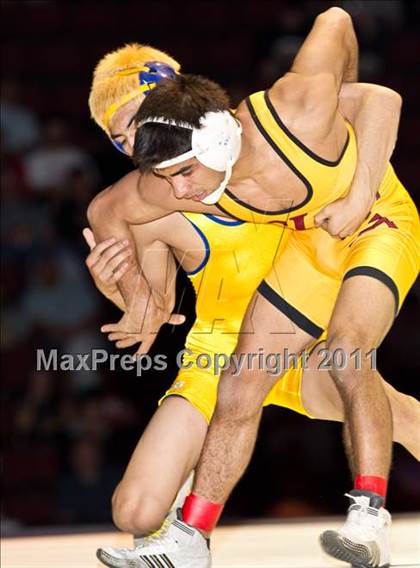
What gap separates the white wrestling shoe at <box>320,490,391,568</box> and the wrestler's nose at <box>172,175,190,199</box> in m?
0.96

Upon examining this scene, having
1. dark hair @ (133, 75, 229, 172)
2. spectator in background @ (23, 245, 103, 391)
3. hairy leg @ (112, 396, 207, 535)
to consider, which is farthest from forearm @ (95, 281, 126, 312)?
spectator in background @ (23, 245, 103, 391)

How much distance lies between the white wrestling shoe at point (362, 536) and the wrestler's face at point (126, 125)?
1.27 meters

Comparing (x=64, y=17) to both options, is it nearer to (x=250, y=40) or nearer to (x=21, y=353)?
(x=250, y=40)

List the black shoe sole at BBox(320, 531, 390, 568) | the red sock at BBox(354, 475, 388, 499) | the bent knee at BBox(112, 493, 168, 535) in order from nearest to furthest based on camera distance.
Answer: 1. the black shoe sole at BBox(320, 531, 390, 568)
2. the red sock at BBox(354, 475, 388, 499)
3. the bent knee at BBox(112, 493, 168, 535)

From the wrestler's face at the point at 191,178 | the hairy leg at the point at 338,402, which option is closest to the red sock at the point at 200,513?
the hairy leg at the point at 338,402

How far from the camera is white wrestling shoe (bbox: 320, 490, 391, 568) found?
3.03m

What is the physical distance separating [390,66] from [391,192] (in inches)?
149

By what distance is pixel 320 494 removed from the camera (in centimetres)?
611

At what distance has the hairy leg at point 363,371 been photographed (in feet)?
10.4

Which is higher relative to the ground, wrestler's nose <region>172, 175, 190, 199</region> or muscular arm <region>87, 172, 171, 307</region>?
wrestler's nose <region>172, 175, 190, 199</region>

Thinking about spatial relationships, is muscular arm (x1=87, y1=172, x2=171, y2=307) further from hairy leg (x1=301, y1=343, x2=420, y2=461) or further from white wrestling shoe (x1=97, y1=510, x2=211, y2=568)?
white wrestling shoe (x1=97, y1=510, x2=211, y2=568)

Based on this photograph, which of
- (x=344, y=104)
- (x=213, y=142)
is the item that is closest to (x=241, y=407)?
(x=213, y=142)

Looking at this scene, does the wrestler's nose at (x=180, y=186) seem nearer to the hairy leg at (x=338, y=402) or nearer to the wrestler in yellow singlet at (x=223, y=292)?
the wrestler in yellow singlet at (x=223, y=292)

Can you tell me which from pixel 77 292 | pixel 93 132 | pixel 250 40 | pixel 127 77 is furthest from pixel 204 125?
pixel 250 40
